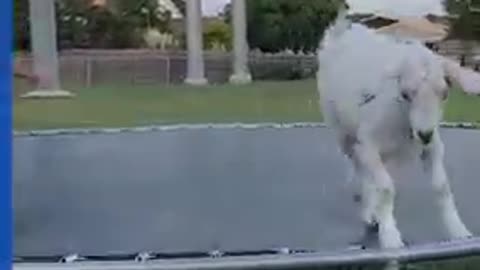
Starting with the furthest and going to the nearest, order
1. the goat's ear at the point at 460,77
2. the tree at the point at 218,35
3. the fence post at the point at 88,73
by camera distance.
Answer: the tree at the point at 218,35
the fence post at the point at 88,73
the goat's ear at the point at 460,77

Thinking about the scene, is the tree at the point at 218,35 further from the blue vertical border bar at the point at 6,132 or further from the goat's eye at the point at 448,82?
the blue vertical border bar at the point at 6,132

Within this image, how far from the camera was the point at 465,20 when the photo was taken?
47.1 feet

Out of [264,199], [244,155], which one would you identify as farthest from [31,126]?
[264,199]

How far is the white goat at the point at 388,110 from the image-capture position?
3.28 metres

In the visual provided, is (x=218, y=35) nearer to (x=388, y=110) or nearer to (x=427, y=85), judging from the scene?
(x=388, y=110)

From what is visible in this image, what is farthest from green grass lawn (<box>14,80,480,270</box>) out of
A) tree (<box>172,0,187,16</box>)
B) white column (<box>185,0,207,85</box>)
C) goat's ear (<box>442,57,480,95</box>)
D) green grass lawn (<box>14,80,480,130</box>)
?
tree (<box>172,0,187,16</box>)

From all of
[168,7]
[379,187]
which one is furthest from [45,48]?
[379,187]

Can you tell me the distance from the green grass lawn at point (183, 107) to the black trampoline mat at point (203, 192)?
110 cm

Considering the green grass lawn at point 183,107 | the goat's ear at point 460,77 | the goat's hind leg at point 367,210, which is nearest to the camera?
the goat's ear at point 460,77

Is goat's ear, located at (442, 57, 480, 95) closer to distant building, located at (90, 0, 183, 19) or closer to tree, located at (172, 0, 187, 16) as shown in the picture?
tree, located at (172, 0, 187, 16)

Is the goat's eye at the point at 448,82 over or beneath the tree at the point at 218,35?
over

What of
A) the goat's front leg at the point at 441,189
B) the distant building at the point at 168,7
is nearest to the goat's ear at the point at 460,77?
the goat's front leg at the point at 441,189

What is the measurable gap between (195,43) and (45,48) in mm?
2757

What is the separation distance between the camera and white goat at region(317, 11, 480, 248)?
3.28m
